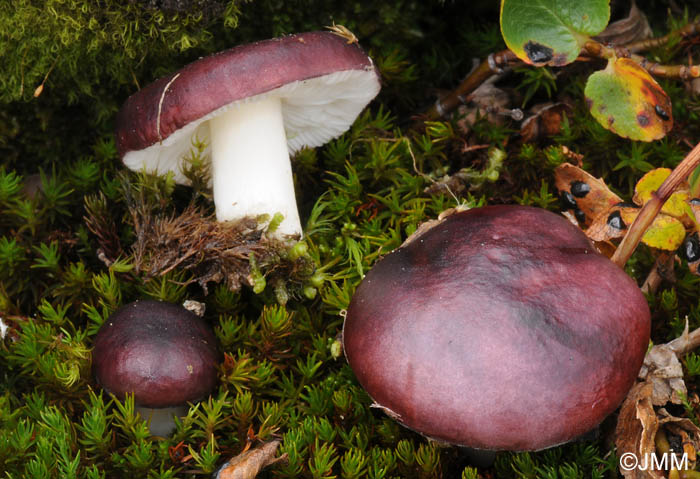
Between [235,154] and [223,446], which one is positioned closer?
[223,446]

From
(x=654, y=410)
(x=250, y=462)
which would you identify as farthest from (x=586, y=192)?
(x=250, y=462)

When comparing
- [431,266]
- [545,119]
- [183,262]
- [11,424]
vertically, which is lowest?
[11,424]

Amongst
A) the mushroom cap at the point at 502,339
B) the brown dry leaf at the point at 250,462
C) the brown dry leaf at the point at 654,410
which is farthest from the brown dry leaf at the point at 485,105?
the brown dry leaf at the point at 250,462

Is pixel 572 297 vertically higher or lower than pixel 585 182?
higher

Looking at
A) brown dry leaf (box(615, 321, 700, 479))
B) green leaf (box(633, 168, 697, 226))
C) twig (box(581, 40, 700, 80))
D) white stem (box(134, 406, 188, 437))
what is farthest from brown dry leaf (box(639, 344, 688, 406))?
white stem (box(134, 406, 188, 437))

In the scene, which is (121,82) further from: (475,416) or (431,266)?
(475,416)

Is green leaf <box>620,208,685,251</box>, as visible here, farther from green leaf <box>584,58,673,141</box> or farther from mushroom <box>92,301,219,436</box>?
mushroom <box>92,301,219,436</box>

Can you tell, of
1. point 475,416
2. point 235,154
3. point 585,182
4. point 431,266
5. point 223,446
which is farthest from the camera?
point 585,182

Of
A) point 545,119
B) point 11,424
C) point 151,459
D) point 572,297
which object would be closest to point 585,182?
point 545,119
